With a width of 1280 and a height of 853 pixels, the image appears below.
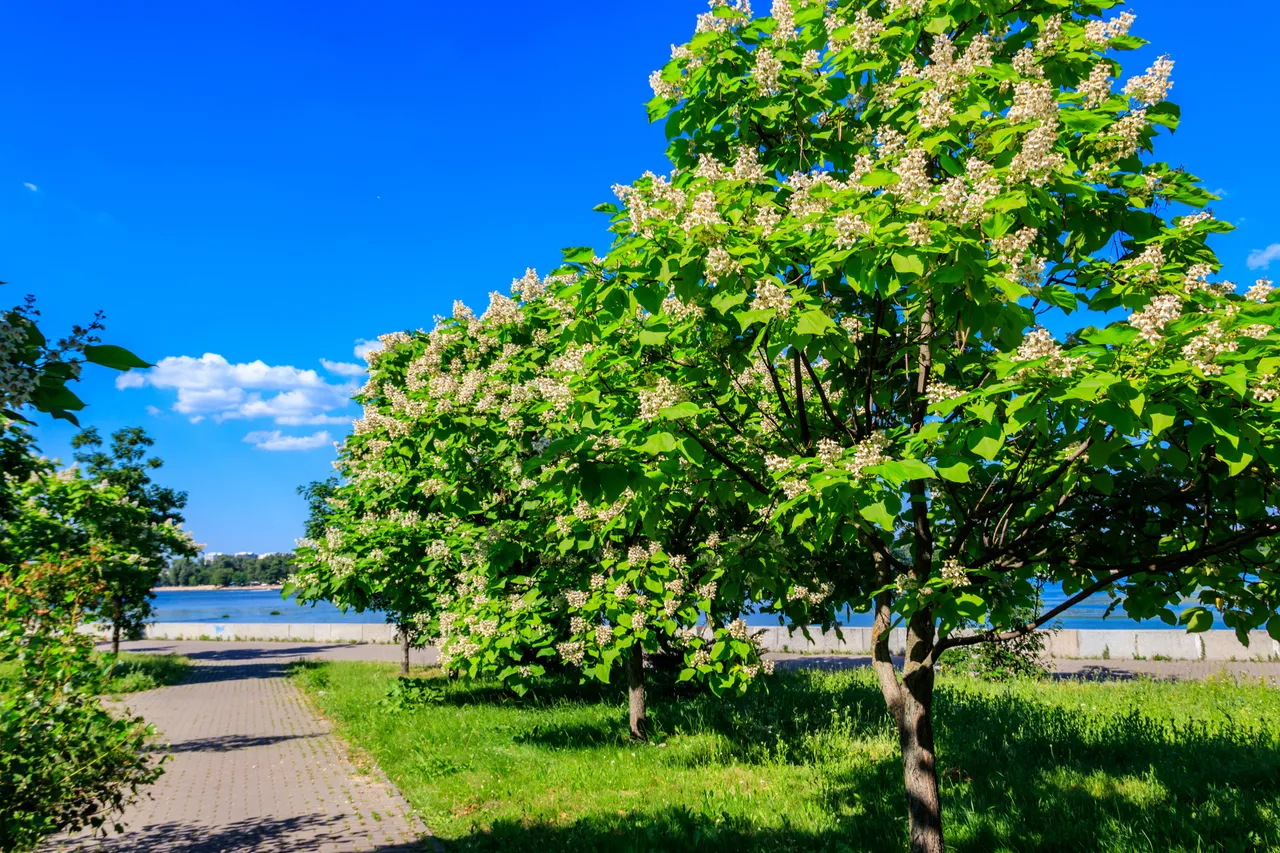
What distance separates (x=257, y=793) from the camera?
364 inches

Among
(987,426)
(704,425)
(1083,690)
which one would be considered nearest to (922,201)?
(987,426)

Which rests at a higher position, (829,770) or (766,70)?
(766,70)

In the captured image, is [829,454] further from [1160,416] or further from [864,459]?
[1160,416]

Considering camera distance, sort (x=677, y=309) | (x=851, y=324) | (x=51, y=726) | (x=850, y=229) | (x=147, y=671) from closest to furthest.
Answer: (x=850, y=229) < (x=851, y=324) < (x=677, y=309) < (x=51, y=726) < (x=147, y=671)

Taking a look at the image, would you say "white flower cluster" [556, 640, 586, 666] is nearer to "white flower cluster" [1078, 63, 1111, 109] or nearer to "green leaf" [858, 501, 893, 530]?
"green leaf" [858, 501, 893, 530]

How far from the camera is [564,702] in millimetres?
14109

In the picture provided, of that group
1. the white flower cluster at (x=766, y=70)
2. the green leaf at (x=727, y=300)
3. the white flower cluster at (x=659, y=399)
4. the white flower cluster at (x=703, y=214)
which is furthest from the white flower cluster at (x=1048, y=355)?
the white flower cluster at (x=766, y=70)

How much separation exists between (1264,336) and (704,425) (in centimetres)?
313

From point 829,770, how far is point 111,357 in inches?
345

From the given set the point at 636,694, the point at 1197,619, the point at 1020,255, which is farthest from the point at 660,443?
the point at 636,694

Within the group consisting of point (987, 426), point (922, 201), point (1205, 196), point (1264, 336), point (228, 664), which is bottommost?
point (228, 664)

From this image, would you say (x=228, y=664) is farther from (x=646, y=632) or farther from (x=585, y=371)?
(x=585, y=371)

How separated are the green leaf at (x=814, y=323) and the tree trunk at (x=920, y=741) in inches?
98.9

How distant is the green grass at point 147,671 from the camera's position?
19.5 m
